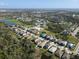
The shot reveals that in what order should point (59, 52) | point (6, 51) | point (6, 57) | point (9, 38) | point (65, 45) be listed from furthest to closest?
1. point (65, 45)
2. point (9, 38)
3. point (59, 52)
4. point (6, 51)
5. point (6, 57)

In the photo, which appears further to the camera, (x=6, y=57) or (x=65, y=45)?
(x=65, y=45)

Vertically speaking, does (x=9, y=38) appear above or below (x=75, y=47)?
above

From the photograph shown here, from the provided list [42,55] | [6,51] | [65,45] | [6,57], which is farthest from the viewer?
[65,45]

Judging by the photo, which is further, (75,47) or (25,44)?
(75,47)

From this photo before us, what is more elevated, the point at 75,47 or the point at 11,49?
the point at 11,49

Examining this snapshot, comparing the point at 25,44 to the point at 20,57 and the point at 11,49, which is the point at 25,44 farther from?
the point at 20,57

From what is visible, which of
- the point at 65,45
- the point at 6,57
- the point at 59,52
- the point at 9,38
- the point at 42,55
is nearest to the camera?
the point at 6,57

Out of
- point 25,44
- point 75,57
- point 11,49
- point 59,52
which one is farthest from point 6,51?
point 75,57

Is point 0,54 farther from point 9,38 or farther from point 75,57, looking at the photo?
point 75,57

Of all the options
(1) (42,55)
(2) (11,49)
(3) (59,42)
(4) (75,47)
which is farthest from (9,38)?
(4) (75,47)
